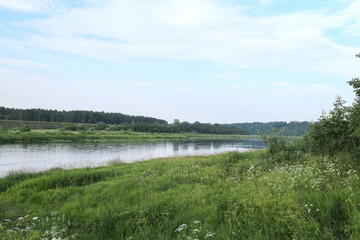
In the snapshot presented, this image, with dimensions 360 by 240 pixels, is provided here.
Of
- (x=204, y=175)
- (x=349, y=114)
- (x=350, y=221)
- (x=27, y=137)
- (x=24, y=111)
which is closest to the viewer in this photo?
(x=350, y=221)

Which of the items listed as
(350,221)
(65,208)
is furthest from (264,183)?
(65,208)

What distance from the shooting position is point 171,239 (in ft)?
17.8

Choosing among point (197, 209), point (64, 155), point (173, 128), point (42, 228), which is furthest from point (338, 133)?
point (173, 128)

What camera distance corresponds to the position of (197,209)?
6.74 m

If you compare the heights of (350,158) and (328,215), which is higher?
(350,158)

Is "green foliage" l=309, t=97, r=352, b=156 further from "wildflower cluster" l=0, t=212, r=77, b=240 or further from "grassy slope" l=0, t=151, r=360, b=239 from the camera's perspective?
"wildflower cluster" l=0, t=212, r=77, b=240

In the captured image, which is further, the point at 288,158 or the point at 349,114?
the point at 288,158

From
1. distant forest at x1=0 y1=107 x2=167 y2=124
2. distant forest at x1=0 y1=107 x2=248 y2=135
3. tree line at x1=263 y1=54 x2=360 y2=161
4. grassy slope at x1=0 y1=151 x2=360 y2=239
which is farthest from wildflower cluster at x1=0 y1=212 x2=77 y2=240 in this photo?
distant forest at x1=0 y1=107 x2=167 y2=124

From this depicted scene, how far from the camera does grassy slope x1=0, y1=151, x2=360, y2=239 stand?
4785 mm

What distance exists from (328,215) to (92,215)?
5826 mm

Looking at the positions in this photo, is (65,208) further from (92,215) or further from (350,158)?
(350,158)

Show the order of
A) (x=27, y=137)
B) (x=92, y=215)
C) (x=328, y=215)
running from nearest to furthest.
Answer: (x=328, y=215), (x=92, y=215), (x=27, y=137)

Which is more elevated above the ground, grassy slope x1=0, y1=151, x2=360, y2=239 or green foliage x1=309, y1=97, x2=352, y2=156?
green foliage x1=309, y1=97, x2=352, y2=156

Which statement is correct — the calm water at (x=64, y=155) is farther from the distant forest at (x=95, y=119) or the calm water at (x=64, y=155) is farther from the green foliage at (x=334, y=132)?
the distant forest at (x=95, y=119)
